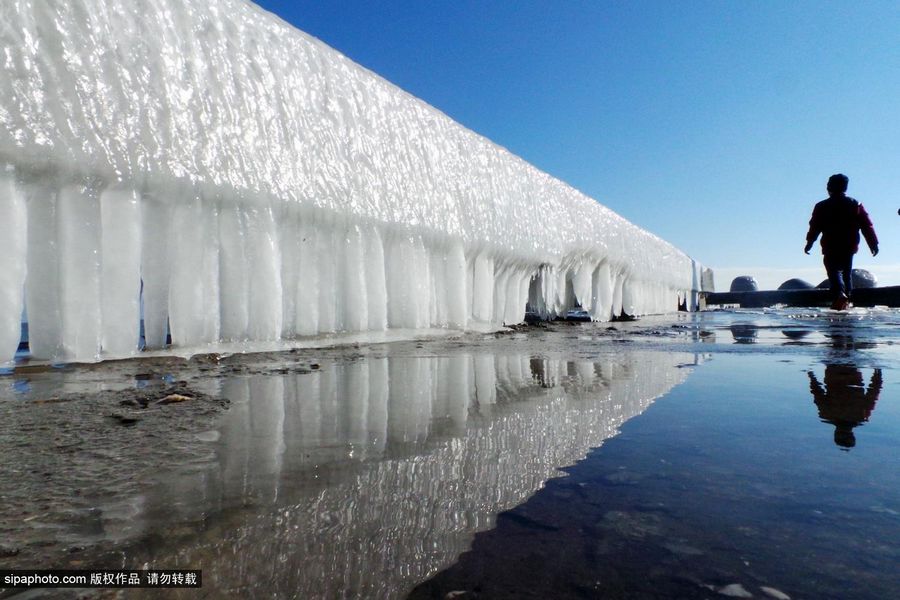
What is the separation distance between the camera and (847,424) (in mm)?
822

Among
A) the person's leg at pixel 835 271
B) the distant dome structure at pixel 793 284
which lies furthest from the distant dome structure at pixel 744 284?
the person's leg at pixel 835 271

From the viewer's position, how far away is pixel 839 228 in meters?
6.52

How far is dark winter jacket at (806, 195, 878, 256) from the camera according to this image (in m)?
6.51

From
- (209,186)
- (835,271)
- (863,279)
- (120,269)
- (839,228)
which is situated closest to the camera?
(120,269)

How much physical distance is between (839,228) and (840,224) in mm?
52

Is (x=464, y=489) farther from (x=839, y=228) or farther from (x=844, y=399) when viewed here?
(x=839, y=228)

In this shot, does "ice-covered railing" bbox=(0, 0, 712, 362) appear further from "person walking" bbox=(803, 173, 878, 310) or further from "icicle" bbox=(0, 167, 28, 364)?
"person walking" bbox=(803, 173, 878, 310)

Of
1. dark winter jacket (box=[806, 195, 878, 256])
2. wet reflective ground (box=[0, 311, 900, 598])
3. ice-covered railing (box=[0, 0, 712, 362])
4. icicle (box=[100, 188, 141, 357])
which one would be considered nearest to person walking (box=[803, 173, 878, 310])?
dark winter jacket (box=[806, 195, 878, 256])

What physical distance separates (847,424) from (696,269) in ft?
35.4

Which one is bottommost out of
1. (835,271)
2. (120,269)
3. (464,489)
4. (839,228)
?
(464,489)

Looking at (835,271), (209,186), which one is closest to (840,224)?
(835,271)

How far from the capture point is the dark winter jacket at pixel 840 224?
651 cm

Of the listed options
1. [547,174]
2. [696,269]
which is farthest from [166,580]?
[696,269]

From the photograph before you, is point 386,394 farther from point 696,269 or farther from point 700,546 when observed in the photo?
point 696,269
